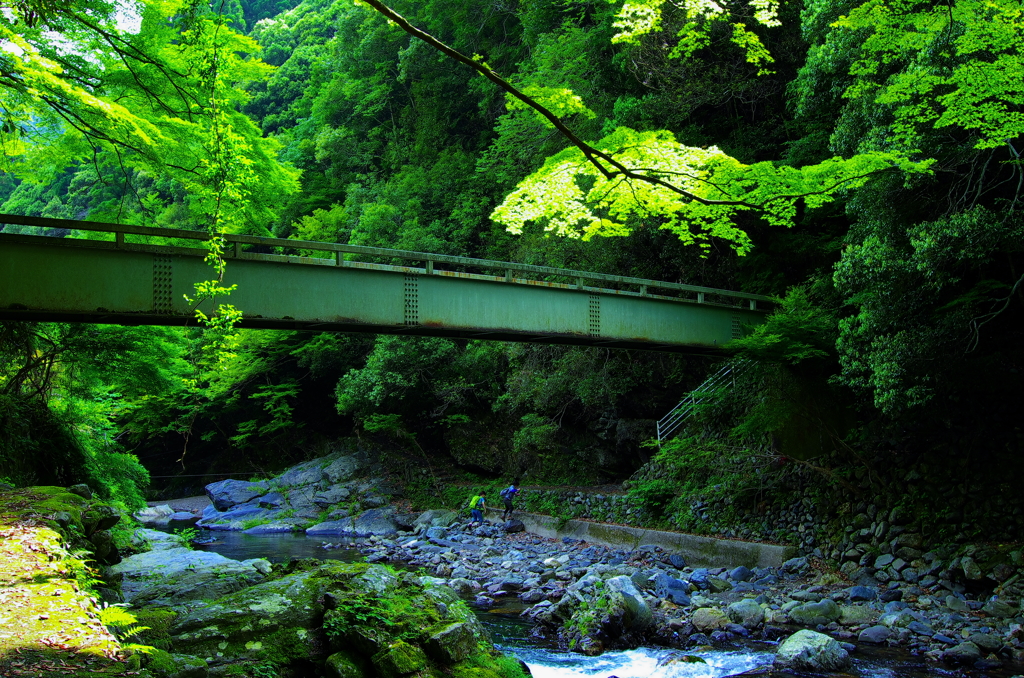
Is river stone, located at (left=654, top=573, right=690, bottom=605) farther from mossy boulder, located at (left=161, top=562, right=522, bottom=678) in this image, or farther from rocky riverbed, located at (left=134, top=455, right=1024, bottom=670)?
mossy boulder, located at (left=161, top=562, right=522, bottom=678)

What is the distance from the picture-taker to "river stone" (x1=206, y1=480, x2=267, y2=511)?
88.3 ft

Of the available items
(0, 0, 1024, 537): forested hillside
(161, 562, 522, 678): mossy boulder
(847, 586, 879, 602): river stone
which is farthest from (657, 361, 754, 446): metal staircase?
(161, 562, 522, 678): mossy boulder

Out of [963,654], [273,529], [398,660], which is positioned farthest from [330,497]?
[963,654]

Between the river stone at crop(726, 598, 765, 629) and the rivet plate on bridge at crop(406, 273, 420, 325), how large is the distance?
679 centimetres

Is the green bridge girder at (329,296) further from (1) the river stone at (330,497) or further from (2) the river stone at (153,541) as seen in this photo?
(1) the river stone at (330,497)

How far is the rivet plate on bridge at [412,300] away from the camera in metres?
12.5

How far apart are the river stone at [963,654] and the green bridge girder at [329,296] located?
25.1 ft

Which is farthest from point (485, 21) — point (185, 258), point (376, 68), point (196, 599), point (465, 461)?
point (196, 599)

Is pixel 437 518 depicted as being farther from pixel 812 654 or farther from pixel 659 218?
pixel 812 654

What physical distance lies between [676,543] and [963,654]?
6.64 metres

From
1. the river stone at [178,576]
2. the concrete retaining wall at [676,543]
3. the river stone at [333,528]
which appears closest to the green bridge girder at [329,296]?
the river stone at [178,576]

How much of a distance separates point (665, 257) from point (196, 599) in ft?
45.3

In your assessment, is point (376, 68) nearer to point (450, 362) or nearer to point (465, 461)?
point (450, 362)

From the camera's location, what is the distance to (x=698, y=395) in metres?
17.1
